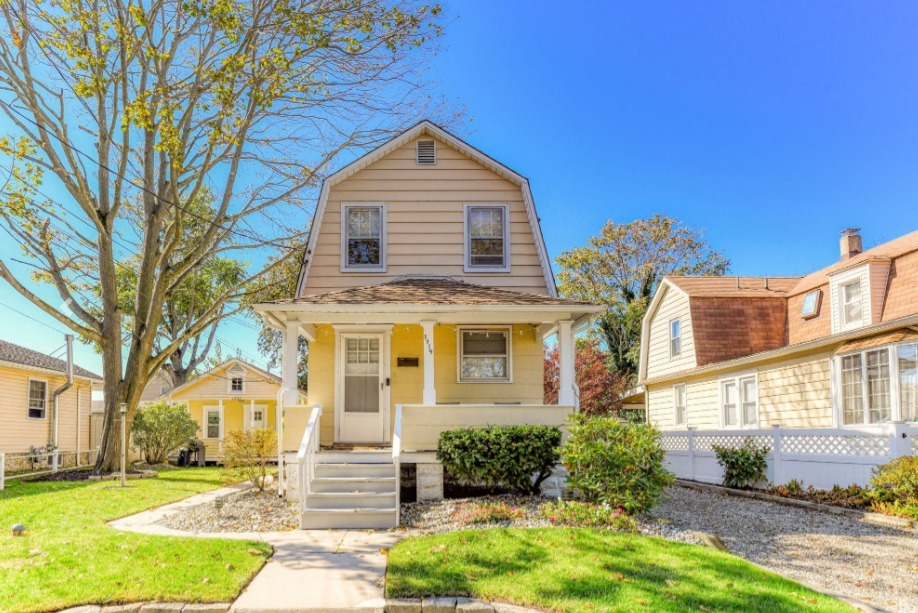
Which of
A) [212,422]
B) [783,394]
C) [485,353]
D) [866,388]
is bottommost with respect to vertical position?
[212,422]

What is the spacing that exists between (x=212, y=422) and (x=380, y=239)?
61.5 ft

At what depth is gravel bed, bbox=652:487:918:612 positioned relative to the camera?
6305mm

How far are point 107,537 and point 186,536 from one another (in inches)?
33.7

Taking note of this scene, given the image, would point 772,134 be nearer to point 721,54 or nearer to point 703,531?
point 721,54

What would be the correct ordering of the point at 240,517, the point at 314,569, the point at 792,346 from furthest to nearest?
the point at 792,346, the point at 240,517, the point at 314,569

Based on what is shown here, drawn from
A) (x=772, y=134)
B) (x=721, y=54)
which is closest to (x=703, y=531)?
(x=721, y=54)

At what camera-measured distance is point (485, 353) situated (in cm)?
1345

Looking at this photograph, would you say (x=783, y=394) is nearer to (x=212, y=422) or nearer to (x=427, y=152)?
(x=427, y=152)

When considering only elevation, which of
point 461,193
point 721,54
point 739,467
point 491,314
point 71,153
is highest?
point 721,54

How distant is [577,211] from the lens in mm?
32781

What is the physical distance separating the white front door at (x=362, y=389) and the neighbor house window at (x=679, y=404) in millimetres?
11558

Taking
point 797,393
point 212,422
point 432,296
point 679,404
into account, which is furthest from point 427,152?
point 212,422

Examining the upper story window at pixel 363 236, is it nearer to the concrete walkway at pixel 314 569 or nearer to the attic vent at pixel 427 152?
the attic vent at pixel 427 152

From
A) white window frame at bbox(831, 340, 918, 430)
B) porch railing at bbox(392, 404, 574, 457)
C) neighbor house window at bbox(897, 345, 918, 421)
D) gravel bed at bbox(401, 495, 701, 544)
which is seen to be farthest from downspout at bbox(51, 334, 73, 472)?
neighbor house window at bbox(897, 345, 918, 421)
